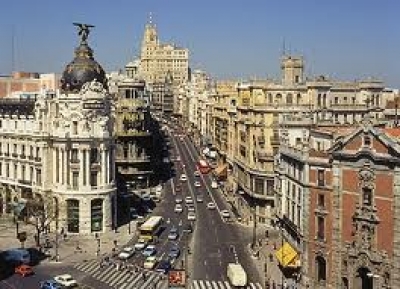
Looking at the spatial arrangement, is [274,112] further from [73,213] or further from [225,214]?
[73,213]

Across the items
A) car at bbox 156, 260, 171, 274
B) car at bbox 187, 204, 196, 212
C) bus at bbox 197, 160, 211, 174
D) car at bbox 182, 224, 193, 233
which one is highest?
bus at bbox 197, 160, 211, 174

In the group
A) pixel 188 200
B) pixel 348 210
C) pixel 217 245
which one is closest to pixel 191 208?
→ pixel 188 200

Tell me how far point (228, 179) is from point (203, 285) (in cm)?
8044

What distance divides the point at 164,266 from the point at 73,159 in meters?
31.2

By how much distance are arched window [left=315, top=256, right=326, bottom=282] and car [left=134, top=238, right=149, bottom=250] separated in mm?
33651

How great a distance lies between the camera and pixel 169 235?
385 feet

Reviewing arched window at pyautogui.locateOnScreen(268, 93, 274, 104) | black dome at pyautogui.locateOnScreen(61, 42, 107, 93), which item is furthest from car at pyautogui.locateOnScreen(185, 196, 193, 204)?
black dome at pyautogui.locateOnScreen(61, 42, 107, 93)

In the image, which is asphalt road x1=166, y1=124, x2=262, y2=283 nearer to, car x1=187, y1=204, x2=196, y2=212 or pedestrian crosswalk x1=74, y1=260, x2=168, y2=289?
car x1=187, y1=204, x2=196, y2=212

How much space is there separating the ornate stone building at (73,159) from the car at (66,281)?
99.3 ft

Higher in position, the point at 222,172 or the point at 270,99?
the point at 270,99

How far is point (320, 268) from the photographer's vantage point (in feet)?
281

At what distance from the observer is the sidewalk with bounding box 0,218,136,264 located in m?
107

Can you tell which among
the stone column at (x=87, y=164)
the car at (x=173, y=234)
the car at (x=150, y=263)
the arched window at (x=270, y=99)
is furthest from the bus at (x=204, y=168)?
the car at (x=150, y=263)

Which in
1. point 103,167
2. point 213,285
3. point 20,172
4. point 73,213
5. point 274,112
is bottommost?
point 213,285
